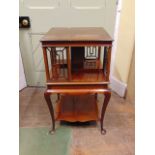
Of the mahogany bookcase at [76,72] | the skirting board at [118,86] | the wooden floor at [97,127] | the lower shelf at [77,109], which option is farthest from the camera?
the skirting board at [118,86]

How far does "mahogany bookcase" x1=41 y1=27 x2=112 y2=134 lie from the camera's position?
3.61 feet

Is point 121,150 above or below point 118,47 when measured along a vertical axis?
below

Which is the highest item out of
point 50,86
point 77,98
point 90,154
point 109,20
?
point 109,20

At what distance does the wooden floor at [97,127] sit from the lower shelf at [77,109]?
0.11 metres

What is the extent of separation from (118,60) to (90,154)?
3.39 feet

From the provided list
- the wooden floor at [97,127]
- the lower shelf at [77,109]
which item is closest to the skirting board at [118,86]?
the wooden floor at [97,127]

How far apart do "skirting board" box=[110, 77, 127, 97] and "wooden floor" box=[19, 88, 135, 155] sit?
0.06 m

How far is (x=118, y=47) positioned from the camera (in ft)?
6.04

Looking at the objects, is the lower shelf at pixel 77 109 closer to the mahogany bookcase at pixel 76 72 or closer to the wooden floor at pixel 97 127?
the mahogany bookcase at pixel 76 72

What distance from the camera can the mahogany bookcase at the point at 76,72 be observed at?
3.61ft

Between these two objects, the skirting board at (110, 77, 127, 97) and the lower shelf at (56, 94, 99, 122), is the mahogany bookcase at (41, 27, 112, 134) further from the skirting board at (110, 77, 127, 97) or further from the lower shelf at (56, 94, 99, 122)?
the skirting board at (110, 77, 127, 97)

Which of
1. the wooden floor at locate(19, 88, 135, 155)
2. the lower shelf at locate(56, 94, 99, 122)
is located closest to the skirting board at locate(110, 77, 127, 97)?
the wooden floor at locate(19, 88, 135, 155)
